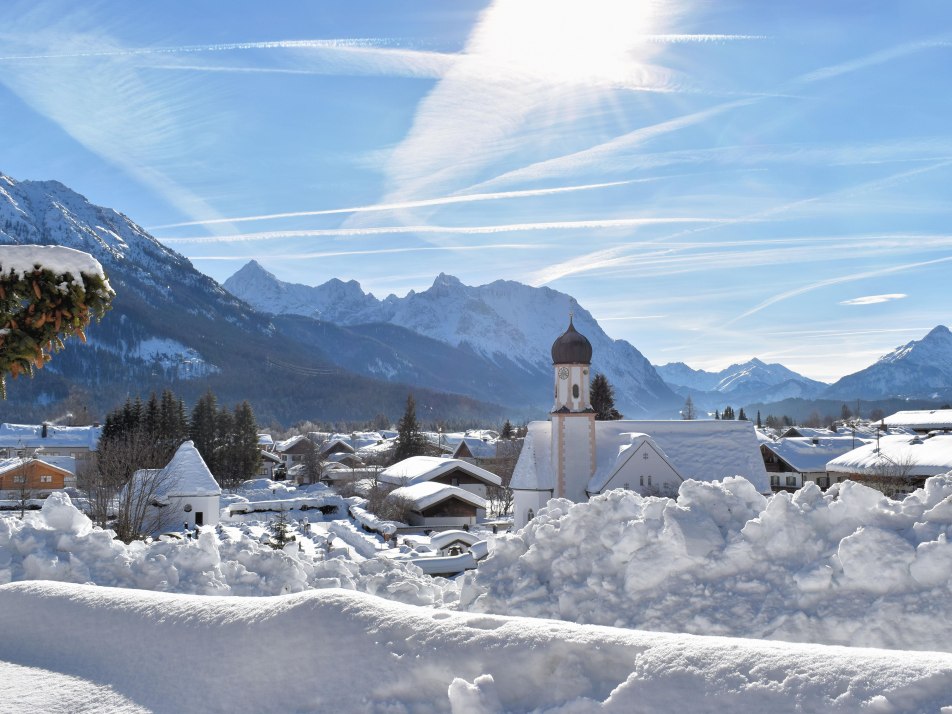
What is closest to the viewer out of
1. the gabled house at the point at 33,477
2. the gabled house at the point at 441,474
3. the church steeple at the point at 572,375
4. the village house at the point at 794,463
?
the church steeple at the point at 572,375

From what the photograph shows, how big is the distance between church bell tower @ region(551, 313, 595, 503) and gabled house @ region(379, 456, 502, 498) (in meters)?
15.0

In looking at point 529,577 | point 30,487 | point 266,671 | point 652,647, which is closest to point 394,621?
point 266,671

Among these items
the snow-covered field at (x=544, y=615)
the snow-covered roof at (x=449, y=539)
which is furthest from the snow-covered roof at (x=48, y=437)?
the snow-covered field at (x=544, y=615)

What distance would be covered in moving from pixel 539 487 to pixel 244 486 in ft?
107

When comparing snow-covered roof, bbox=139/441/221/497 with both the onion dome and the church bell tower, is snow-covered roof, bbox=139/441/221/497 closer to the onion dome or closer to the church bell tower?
the church bell tower

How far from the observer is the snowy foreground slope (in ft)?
14.2

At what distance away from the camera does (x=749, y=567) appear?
9.08m

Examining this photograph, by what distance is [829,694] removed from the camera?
13.9 ft

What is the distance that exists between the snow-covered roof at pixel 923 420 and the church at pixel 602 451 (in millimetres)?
61479

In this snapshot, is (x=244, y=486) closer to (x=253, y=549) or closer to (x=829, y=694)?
(x=253, y=549)

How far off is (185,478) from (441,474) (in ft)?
82.5

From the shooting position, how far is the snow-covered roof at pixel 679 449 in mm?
41594

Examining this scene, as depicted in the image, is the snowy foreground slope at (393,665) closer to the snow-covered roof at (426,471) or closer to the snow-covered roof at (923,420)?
the snow-covered roof at (426,471)

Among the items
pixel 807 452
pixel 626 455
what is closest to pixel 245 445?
pixel 626 455
